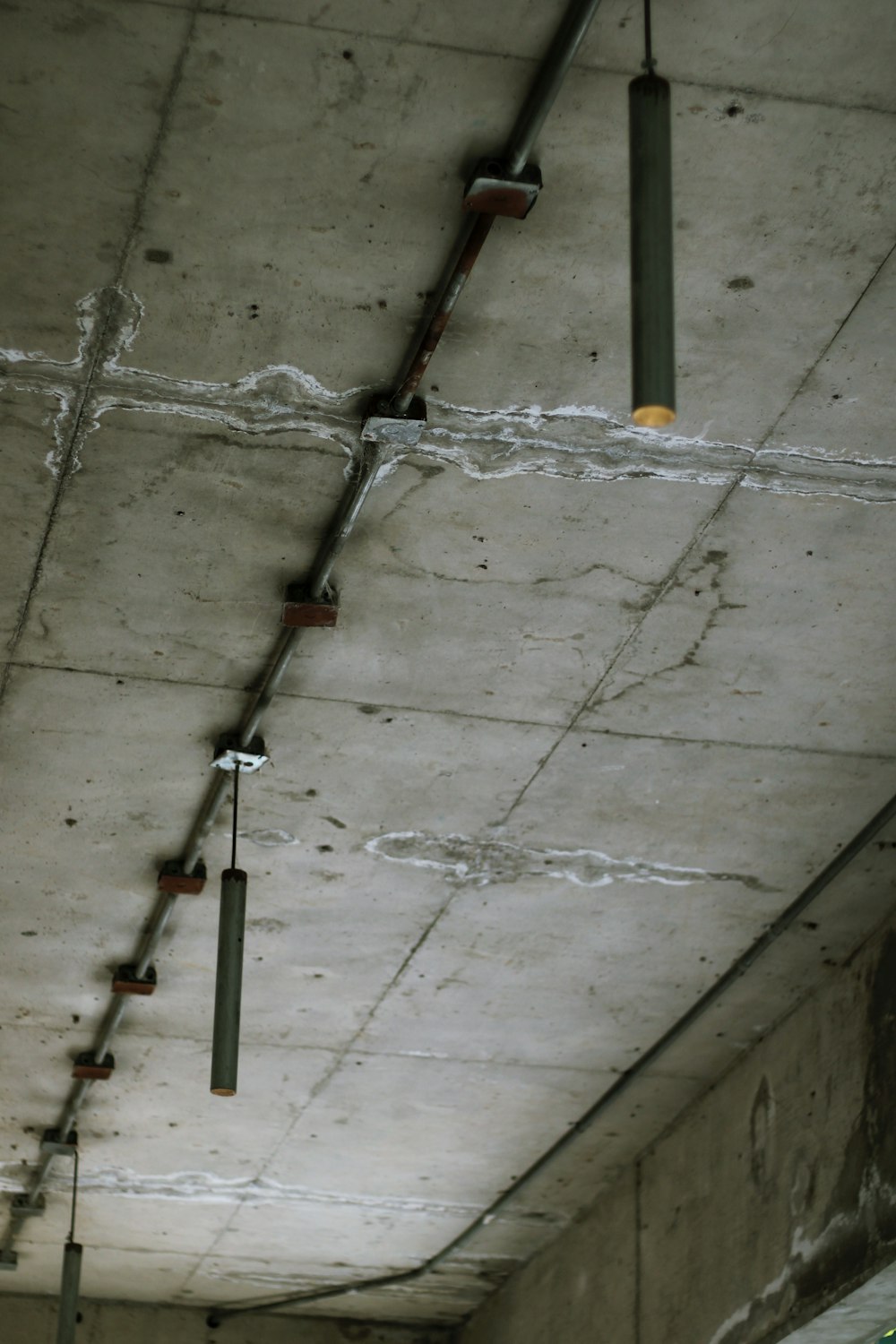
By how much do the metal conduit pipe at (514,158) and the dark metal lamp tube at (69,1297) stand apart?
187 inches

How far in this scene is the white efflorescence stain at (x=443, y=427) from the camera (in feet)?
11.2


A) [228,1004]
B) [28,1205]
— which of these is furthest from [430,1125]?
[228,1004]

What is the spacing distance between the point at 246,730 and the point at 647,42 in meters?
2.35

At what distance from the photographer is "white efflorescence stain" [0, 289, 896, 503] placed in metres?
3.43

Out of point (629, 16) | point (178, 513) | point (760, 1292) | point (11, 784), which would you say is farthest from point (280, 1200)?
point (629, 16)

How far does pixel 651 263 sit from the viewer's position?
2.36 m

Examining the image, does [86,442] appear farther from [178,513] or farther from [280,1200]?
[280,1200]

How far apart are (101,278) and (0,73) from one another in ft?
1.52

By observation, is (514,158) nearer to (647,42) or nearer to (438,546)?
(647,42)

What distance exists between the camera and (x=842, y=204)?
10.2 feet

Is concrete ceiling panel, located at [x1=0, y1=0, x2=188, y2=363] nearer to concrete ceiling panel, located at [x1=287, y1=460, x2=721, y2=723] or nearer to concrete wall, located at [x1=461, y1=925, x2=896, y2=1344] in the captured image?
concrete ceiling panel, located at [x1=287, y1=460, x2=721, y2=723]

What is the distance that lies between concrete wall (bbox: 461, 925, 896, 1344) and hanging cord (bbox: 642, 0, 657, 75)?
336cm

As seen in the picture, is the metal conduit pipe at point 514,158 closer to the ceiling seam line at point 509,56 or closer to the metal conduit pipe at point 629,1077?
the ceiling seam line at point 509,56

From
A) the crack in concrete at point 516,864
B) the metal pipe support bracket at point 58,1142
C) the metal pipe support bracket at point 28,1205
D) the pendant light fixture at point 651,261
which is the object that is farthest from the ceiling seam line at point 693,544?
the metal pipe support bracket at point 28,1205
